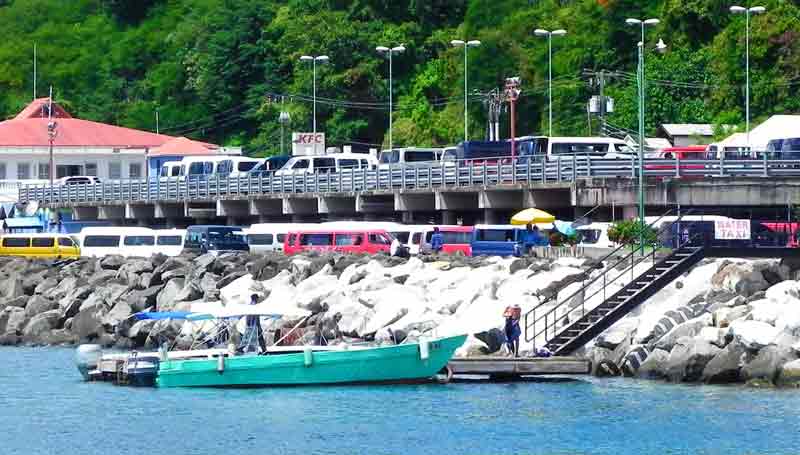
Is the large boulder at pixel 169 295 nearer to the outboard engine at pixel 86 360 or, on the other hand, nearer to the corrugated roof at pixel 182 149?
the outboard engine at pixel 86 360

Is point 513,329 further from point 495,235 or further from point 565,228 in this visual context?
point 495,235

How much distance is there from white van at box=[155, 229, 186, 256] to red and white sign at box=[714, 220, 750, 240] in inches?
1357

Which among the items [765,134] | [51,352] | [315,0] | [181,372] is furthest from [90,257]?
[315,0]

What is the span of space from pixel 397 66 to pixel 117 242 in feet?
140

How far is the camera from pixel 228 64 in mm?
137000

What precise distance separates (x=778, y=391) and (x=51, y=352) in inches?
984

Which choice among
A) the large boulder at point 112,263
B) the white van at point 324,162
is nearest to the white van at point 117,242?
the large boulder at point 112,263

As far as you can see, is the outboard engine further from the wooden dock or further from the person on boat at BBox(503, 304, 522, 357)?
the person on boat at BBox(503, 304, 522, 357)

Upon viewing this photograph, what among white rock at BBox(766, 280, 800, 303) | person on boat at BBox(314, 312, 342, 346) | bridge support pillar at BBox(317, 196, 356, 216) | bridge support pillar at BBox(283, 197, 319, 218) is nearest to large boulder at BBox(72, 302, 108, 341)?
person on boat at BBox(314, 312, 342, 346)

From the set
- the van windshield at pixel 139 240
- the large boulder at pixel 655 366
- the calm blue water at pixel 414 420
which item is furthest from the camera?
the van windshield at pixel 139 240

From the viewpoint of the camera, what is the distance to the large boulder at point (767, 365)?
4491 centimetres

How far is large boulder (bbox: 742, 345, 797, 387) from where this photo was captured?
44906 mm

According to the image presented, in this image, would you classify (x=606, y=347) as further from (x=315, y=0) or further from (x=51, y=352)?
(x=315, y=0)

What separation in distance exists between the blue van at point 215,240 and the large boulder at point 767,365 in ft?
118
